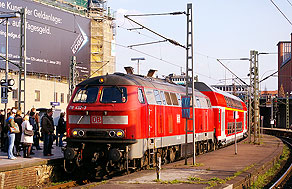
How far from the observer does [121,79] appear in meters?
17.7

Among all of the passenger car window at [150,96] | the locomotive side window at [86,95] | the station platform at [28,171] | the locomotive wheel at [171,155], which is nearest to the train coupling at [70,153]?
the station platform at [28,171]

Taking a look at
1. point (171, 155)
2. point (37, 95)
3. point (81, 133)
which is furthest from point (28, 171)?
point (37, 95)

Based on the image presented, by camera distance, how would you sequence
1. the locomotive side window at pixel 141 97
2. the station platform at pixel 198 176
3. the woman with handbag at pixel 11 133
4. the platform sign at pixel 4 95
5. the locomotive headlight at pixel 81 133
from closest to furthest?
1. the station platform at pixel 198 176
2. the locomotive headlight at pixel 81 133
3. the locomotive side window at pixel 141 97
4. the woman with handbag at pixel 11 133
5. the platform sign at pixel 4 95

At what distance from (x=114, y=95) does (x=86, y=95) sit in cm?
112

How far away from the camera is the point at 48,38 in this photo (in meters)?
65.2

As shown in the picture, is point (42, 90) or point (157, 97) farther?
point (42, 90)

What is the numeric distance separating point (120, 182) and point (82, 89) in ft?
15.8

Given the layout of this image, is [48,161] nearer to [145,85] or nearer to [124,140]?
[124,140]

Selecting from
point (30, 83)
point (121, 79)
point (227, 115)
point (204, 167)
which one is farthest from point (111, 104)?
point (30, 83)

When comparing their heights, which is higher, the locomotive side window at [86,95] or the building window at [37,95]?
the building window at [37,95]

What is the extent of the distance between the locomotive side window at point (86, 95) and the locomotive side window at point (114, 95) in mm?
328

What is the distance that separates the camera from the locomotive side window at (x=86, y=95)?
17516 mm

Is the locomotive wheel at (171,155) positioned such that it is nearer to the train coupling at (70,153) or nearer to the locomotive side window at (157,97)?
the locomotive side window at (157,97)

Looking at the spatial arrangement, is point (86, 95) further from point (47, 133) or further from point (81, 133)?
point (47, 133)
